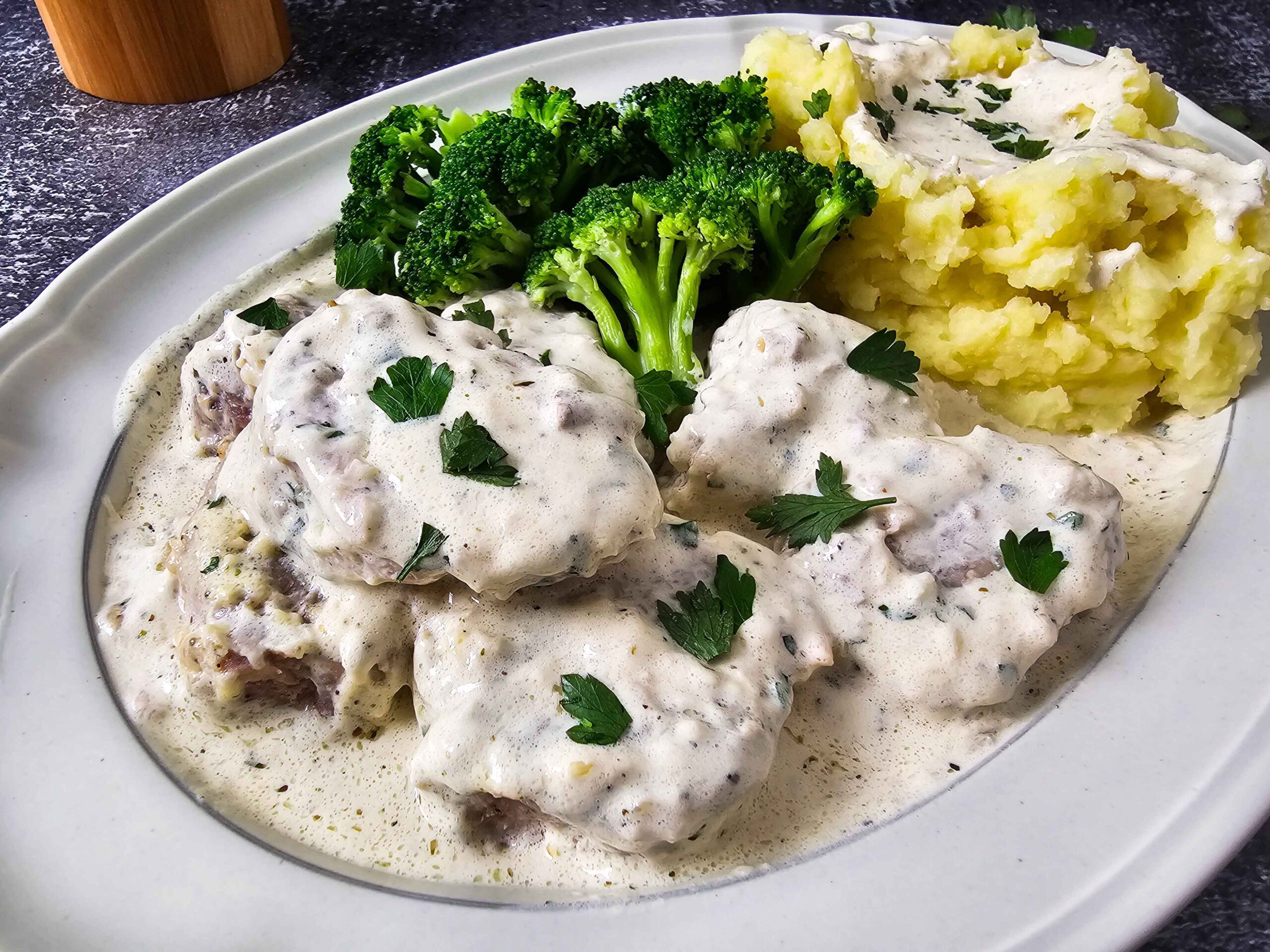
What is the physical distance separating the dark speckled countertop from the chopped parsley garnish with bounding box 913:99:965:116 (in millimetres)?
2073

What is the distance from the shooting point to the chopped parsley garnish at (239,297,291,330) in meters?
3.05

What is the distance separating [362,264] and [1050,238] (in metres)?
2.06

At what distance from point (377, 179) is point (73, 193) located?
2.03 metres

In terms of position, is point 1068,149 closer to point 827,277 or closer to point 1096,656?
point 827,277

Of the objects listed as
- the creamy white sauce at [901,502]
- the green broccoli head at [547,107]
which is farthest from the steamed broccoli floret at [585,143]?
the creamy white sauce at [901,502]

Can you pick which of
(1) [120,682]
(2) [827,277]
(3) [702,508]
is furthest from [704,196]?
(1) [120,682]

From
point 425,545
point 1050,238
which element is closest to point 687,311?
point 1050,238

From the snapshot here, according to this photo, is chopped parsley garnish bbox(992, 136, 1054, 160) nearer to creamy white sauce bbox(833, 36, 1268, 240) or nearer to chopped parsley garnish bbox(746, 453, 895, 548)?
creamy white sauce bbox(833, 36, 1268, 240)

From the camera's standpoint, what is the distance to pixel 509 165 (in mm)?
3238

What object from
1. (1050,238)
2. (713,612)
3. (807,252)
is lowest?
(713,612)

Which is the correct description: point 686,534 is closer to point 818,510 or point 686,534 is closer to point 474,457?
point 818,510

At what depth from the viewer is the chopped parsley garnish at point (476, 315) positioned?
3033mm

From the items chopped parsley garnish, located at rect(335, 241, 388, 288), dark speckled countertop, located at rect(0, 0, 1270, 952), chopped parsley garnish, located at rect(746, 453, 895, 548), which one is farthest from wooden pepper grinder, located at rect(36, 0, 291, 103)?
chopped parsley garnish, located at rect(746, 453, 895, 548)

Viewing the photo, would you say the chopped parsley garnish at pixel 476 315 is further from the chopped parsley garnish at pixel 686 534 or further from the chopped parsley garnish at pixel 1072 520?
the chopped parsley garnish at pixel 1072 520
